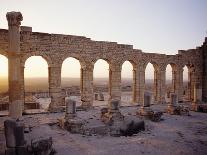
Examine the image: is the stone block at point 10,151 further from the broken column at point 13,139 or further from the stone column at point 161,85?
the stone column at point 161,85

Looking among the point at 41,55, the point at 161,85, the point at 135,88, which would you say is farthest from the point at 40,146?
the point at 161,85

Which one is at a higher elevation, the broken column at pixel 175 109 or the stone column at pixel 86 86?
the stone column at pixel 86 86

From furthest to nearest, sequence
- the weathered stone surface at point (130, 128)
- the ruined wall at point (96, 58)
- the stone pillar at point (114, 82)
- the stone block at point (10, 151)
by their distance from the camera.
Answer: the stone pillar at point (114, 82), the ruined wall at point (96, 58), the weathered stone surface at point (130, 128), the stone block at point (10, 151)

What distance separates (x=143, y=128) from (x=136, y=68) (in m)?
8.58

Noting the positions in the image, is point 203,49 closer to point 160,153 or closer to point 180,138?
point 180,138

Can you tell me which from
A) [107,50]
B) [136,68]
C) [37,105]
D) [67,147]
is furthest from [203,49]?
[67,147]

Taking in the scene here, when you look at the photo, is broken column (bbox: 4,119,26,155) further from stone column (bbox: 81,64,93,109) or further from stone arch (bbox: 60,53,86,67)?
stone column (bbox: 81,64,93,109)

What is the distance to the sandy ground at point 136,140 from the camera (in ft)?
27.0

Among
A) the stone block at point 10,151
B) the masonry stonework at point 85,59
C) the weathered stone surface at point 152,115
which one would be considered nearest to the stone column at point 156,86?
the masonry stonework at point 85,59

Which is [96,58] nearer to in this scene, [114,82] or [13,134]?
[114,82]

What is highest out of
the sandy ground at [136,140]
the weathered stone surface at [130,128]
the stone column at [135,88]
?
the stone column at [135,88]

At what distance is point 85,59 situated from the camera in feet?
54.5

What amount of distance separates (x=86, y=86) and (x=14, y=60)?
6941 mm

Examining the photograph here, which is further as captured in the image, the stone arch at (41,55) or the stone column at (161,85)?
the stone column at (161,85)
